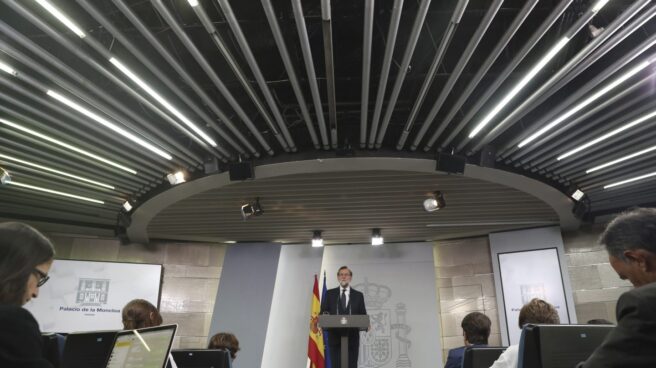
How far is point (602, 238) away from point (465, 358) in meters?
1.50

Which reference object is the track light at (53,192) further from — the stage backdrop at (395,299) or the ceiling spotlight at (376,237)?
the ceiling spotlight at (376,237)

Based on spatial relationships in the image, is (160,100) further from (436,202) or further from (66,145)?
(436,202)

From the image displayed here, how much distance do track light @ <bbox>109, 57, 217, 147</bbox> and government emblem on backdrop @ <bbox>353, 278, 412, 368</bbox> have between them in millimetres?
4322

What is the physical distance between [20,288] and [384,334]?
22.9 feet

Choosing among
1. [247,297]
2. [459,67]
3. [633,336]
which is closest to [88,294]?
[247,297]

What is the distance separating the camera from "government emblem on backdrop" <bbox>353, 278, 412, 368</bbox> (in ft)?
24.3

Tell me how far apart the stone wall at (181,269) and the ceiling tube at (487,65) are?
521 centimetres

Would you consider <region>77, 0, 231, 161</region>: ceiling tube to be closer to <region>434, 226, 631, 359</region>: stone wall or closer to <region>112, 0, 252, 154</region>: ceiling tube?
<region>112, 0, 252, 154</region>: ceiling tube

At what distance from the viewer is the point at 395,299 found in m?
7.79

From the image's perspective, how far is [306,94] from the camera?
5113 mm

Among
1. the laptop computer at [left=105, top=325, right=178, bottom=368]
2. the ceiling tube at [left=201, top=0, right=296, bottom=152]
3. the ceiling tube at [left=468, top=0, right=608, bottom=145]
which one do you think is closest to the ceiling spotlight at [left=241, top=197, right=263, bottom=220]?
the ceiling tube at [left=201, top=0, right=296, bottom=152]

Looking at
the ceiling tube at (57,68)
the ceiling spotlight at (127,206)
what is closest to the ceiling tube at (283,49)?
the ceiling tube at (57,68)

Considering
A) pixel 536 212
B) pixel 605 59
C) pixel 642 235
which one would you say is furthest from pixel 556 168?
pixel 642 235

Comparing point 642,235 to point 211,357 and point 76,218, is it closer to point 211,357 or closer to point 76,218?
point 211,357
